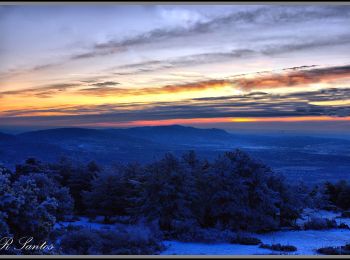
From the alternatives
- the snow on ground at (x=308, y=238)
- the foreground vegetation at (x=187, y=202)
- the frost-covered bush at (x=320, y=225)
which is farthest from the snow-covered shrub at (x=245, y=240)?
the frost-covered bush at (x=320, y=225)

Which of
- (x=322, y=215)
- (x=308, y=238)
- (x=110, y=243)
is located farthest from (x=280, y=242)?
(x=322, y=215)

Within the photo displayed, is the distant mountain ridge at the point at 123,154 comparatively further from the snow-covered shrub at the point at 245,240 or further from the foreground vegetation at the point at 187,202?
the snow-covered shrub at the point at 245,240

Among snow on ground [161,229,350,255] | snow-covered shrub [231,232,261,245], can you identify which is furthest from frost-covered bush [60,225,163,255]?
snow-covered shrub [231,232,261,245]

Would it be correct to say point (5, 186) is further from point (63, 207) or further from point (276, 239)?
point (276, 239)

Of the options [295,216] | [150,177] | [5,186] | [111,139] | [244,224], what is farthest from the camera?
[111,139]

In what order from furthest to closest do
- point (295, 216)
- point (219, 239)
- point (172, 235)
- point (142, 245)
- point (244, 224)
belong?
1. point (295, 216)
2. point (244, 224)
3. point (172, 235)
4. point (219, 239)
5. point (142, 245)

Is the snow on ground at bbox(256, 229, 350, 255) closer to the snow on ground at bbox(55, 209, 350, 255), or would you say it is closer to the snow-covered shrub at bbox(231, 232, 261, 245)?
the snow on ground at bbox(55, 209, 350, 255)

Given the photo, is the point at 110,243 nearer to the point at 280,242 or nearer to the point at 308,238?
the point at 280,242

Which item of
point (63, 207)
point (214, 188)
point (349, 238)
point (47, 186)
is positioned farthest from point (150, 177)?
point (349, 238)
